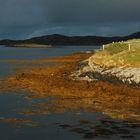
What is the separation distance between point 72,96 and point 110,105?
20.6ft

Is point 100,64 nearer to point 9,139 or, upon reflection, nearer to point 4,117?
point 4,117

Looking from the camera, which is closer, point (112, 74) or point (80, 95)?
point (80, 95)

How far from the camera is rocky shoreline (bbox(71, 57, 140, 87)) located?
49.4 m

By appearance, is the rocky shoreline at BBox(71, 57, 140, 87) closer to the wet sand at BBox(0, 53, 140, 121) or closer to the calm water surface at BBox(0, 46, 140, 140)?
the wet sand at BBox(0, 53, 140, 121)

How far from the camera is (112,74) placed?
179 ft

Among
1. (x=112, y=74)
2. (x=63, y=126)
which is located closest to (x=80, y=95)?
(x=112, y=74)

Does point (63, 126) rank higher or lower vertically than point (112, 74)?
lower

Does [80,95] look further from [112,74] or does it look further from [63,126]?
A: [63,126]

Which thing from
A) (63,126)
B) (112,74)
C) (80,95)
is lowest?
(63,126)

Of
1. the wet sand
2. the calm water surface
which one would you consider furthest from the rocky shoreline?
the calm water surface

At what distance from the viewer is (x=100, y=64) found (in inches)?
2552

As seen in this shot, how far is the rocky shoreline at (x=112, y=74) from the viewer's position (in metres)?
49.4

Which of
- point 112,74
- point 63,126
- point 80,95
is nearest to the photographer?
point 63,126

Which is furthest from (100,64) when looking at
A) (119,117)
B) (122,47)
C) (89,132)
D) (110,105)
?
(89,132)
